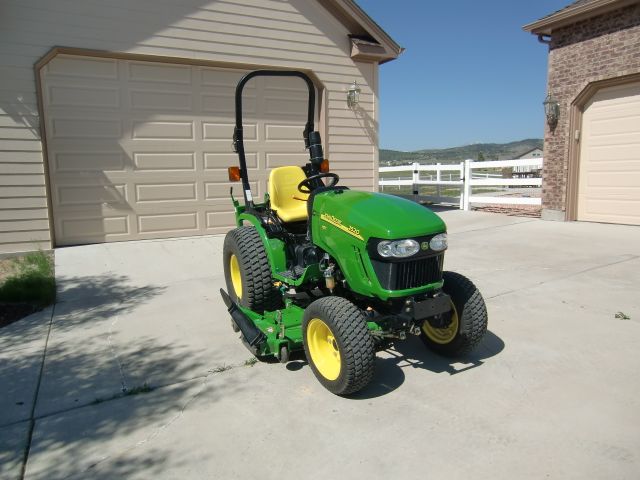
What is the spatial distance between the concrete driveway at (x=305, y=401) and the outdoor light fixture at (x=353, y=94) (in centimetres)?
524

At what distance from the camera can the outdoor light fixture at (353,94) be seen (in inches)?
350

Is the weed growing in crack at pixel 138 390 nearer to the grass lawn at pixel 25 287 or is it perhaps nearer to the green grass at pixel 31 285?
the grass lawn at pixel 25 287

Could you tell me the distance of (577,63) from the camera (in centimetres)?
892

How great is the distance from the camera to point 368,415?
8.75 ft

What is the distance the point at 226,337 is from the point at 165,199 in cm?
451

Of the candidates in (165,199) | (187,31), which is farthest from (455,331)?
(187,31)

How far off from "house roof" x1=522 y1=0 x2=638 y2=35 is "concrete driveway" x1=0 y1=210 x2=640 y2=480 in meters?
5.71

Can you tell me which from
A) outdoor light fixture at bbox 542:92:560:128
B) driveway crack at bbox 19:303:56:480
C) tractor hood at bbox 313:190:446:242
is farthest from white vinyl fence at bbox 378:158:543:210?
driveway crack at bbox 19:303:56:480

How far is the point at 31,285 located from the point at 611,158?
9206mm

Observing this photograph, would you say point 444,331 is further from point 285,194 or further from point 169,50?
point 169,50

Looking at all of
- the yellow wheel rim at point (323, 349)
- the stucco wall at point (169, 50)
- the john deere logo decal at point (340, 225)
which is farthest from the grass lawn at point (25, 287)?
the john deere logo decal at point (340, 225)

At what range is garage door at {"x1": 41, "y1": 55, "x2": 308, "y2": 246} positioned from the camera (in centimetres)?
703

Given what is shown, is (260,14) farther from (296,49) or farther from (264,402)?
(264,402)

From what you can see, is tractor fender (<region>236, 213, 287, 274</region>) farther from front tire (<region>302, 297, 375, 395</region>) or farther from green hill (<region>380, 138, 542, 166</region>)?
green hill (<region>380, 138, 542, 166</region>)
